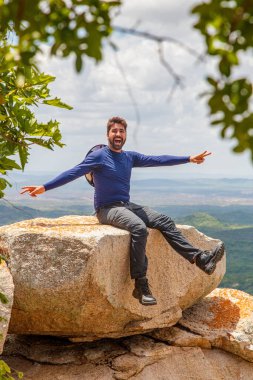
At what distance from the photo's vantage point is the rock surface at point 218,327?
15227 mm

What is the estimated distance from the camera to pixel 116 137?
44.4 feet

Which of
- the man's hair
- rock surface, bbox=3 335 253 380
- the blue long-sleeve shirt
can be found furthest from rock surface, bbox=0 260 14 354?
the man's hair

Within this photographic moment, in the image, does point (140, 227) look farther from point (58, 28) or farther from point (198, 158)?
point (58, 28)

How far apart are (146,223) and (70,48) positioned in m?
11.2

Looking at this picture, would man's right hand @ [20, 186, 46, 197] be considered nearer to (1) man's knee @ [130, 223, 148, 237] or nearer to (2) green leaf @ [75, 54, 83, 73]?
(1) man's knee @ [130, 223, 148, 237]

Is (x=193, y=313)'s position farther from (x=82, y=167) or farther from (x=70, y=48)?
(x=70, y=48)

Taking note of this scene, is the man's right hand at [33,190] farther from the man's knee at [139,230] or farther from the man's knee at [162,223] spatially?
the man's knee at [162,223]

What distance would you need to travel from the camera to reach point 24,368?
14.3m

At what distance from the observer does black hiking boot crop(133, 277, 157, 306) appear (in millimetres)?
13031

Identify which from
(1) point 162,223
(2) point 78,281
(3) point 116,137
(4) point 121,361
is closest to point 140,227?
(1) point 162,223

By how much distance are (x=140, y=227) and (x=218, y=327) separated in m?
4.98

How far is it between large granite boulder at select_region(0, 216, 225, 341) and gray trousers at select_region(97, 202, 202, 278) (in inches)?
11.7

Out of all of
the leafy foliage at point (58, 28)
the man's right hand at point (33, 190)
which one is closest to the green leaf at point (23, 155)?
the leafy foliage at point (58, 28)

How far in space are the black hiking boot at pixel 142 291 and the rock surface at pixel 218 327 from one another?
2965 mm
